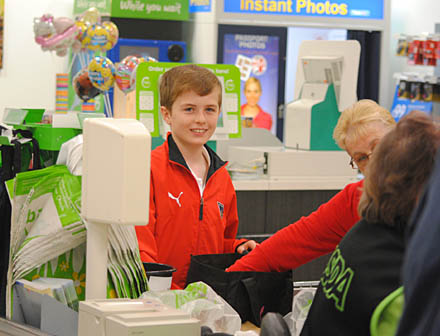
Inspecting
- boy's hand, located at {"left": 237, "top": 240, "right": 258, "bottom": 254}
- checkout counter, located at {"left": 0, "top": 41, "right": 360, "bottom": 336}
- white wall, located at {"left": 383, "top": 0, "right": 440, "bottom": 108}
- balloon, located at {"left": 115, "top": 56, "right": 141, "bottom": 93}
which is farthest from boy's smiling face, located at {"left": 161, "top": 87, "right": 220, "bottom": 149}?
white wall, located at {"left": 383, "top": 0, "right": 440, "bottom": 108}

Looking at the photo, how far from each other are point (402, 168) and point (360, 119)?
39.6 inches

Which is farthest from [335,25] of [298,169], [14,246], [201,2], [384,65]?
[14,246]

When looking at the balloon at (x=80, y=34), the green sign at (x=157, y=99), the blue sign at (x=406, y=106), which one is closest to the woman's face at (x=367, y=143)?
the green sign at (x=157, y=99)

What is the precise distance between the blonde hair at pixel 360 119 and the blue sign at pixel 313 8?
5.23 meters

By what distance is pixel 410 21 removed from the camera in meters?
8.88

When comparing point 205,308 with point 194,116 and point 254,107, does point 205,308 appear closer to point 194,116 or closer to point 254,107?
point 194,116

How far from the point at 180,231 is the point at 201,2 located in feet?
18.7

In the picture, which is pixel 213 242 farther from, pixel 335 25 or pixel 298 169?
pixel 335 25

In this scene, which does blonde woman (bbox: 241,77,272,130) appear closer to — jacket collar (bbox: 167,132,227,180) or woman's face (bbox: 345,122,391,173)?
jacket collar (bbox: 167,132,227,180)

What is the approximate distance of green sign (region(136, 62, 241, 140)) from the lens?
3.79 m

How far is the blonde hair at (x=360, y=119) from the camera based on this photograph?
84.0 inches

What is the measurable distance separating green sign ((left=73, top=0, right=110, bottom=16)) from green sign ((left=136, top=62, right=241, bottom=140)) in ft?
14.6

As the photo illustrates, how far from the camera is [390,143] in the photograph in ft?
3.84

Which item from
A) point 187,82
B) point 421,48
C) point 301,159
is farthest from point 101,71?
point 421,48
